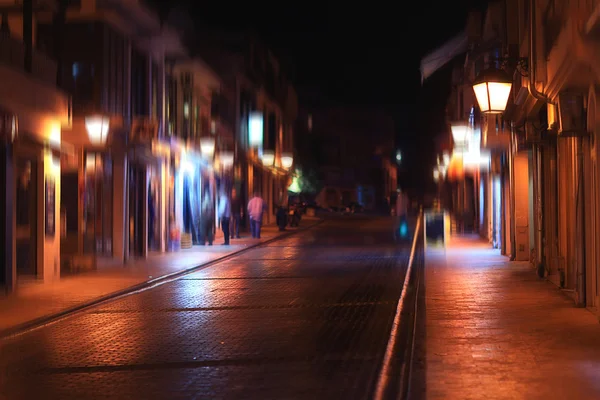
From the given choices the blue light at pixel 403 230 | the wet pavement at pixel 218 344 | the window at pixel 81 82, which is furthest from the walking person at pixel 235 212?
the wet pavement at pixel 218 344

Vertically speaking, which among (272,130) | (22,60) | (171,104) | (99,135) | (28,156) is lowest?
(28,156)

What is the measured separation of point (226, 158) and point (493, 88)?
21.5 meters

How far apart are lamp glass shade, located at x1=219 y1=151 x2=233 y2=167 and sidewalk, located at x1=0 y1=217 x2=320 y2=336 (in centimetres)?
988

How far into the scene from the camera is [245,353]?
30.5ft

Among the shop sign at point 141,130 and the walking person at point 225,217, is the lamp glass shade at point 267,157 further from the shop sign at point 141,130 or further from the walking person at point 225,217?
the shop sign at point 141,130

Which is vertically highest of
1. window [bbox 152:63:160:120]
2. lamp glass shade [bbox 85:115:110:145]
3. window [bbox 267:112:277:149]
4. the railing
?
window [bbox 267:112:277:149]

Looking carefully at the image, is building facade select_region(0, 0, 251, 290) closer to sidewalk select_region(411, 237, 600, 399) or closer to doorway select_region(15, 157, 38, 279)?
doorway select_region(15, 157, 38, 279)

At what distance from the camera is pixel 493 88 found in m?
13.9

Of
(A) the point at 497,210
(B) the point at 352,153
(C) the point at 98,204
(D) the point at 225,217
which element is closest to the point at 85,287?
(C) the point at 98,204

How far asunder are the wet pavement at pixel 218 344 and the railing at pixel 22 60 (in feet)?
15.5

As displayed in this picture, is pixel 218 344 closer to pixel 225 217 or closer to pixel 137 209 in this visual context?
pixel 137 209

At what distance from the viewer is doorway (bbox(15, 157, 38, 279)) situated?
1570 centimetres

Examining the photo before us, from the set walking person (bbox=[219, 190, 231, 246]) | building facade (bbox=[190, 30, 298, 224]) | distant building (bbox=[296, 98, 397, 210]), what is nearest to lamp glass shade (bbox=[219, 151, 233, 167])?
building facade (bbox=[190, 30, 298, 224])

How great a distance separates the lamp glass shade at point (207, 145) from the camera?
30.1m
